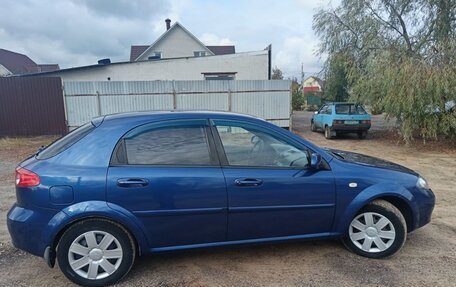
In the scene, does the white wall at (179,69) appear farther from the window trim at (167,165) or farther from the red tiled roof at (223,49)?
the red tiled roof at (223,49)

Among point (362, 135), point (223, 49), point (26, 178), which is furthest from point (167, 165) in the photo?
point (223, 49)

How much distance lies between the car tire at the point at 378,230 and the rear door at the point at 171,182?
58.0 inches

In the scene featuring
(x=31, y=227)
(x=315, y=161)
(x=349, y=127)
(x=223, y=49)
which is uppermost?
(x=223, y=49)

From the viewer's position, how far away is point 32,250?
2.80 meters

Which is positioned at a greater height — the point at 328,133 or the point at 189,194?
the point at 189,194

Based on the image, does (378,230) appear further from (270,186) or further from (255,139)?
(255,139)

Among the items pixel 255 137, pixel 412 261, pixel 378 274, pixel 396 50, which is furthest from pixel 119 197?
pixel 396 50

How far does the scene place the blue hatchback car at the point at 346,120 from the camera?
12812 mm

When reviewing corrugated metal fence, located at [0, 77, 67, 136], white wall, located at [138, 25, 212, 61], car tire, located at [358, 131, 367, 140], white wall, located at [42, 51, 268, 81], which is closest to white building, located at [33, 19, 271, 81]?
white wall, located at [42, 51, 268, 81]

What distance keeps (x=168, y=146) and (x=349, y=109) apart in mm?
11616

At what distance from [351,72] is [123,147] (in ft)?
41.7

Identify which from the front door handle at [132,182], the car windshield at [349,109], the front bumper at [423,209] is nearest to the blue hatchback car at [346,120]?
the car windshield at [349,109]

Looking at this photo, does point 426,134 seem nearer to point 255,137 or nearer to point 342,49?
point 342,49

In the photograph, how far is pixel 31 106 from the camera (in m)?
13.1
